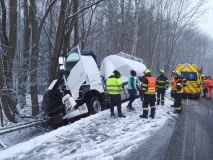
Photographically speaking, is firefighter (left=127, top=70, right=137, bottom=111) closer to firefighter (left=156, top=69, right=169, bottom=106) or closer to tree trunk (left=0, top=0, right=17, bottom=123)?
firefighter (left=156, top=69, right=169, bottom=106)

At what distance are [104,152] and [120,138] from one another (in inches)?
52.6

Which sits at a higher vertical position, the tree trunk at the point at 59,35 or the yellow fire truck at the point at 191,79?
the tree trunk at the point at 59,35

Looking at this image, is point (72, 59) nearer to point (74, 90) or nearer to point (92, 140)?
point (74, 90)

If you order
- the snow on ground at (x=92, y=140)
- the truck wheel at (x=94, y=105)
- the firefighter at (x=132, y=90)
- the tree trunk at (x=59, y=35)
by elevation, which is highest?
the tree trunk at (x=59, y=35)

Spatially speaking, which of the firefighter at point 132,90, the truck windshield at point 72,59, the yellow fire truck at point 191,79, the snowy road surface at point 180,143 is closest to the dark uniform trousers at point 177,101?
the snowy road surface at point 180,143

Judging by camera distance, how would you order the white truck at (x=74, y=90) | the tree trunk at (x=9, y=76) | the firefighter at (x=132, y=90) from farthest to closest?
1. the firefighter at (x=132, y=90)
2. the tree trunk at (x=9, y=76)
3. the white truck at (x=74, y=90)

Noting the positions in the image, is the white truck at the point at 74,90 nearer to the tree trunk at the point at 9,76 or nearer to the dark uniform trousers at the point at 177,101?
the tree trunk at the point at 9,76

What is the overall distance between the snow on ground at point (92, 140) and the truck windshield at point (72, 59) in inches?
98.7

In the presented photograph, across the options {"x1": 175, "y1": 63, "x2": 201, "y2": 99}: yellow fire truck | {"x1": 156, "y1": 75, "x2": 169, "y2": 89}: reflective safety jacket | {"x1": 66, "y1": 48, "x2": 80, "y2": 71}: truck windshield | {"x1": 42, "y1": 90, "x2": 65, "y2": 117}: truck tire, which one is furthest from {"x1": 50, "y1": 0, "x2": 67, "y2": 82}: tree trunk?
{"x1": 175, "y1": 63, "x2": 201, "y2": 99}: yellow fire truck

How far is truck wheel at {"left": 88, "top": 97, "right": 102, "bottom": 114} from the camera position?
1335 cm

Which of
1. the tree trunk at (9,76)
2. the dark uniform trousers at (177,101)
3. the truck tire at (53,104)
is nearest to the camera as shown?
the truck tire at (53,104)

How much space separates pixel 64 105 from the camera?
487 inches

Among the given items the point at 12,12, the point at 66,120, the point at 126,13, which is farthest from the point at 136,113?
the point at 126,13

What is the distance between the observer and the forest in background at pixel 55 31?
14.0 m
